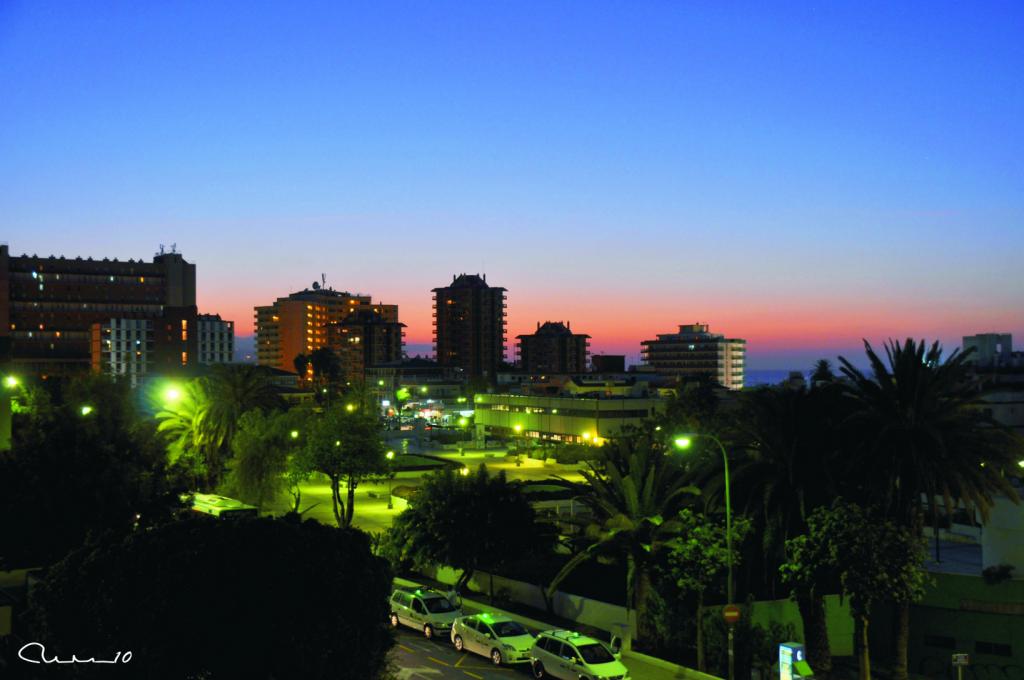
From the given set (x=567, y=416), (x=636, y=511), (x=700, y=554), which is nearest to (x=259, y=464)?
(x=636, y=511)

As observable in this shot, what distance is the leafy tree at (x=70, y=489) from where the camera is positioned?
32.5 metres

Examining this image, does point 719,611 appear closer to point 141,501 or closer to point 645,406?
point 141,501

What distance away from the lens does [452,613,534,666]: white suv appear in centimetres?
2827

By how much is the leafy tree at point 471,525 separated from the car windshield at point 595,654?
1092 centimetres

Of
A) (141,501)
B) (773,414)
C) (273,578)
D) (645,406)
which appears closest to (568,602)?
(773,414)

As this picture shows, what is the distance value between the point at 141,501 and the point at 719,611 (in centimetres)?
2119

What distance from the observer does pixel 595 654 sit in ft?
85.7

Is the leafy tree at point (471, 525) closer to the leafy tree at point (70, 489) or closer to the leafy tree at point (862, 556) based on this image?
the leafy tree at point (70, 489)

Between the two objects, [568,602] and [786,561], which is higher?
[786,561]

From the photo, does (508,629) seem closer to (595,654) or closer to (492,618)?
(492,618)

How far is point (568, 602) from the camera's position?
1375 inches
